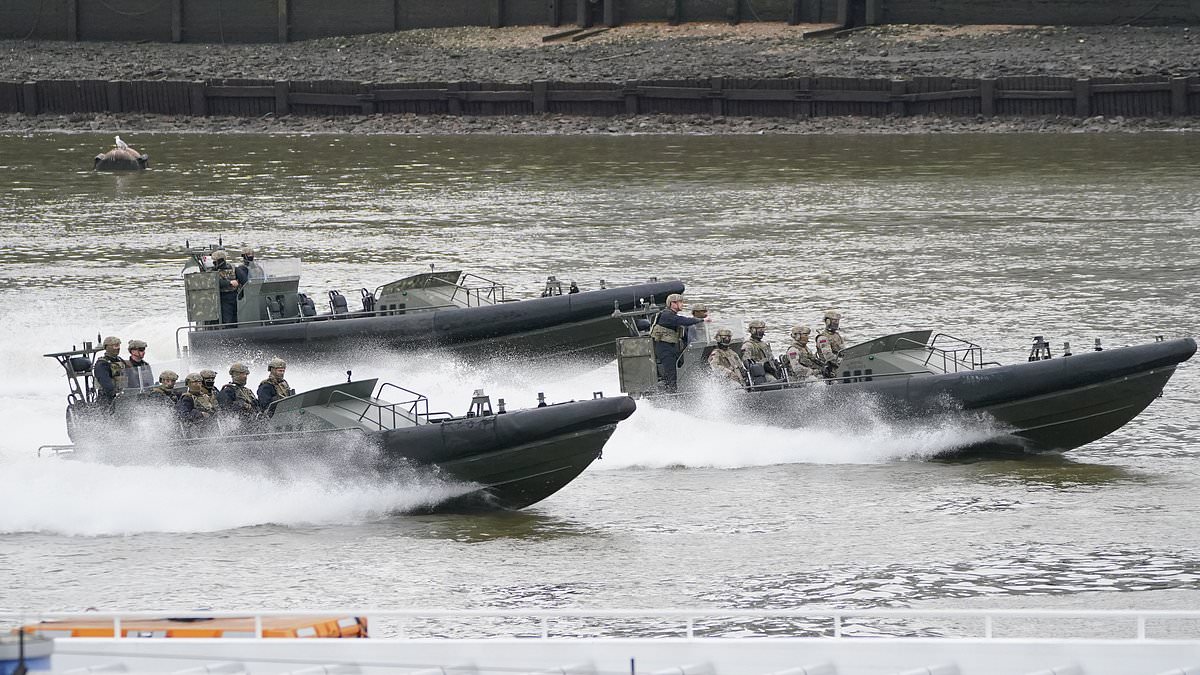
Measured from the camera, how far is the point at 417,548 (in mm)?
14344

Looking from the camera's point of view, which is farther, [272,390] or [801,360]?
[801,360]

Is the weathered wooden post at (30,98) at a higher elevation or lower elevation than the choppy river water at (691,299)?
higher

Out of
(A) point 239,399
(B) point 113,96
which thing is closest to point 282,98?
(B) point 113,96

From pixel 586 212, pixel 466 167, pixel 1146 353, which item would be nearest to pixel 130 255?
pixel 586 212

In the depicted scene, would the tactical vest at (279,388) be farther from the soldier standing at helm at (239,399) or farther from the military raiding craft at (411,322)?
the military raiding craft at (411,322)

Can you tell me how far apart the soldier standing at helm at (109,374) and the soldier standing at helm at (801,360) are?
20.4ft

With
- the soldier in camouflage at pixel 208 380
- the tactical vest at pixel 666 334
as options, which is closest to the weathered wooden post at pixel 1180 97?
the tactical vest at pixel 666 334

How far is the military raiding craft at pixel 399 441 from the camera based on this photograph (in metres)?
14.7

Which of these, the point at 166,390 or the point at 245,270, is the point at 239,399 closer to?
the point at 166,390

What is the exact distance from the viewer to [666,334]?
1747 centimetres

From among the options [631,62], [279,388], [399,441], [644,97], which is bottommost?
[399,441]

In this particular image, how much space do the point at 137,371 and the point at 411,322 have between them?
540 centimetres

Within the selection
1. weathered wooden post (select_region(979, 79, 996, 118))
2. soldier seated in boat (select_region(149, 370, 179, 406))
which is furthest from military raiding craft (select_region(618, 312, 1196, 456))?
weathered wooden post (select_region(979, 79, 996, 118))

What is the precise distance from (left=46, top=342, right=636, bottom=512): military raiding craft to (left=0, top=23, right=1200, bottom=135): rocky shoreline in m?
32.1
